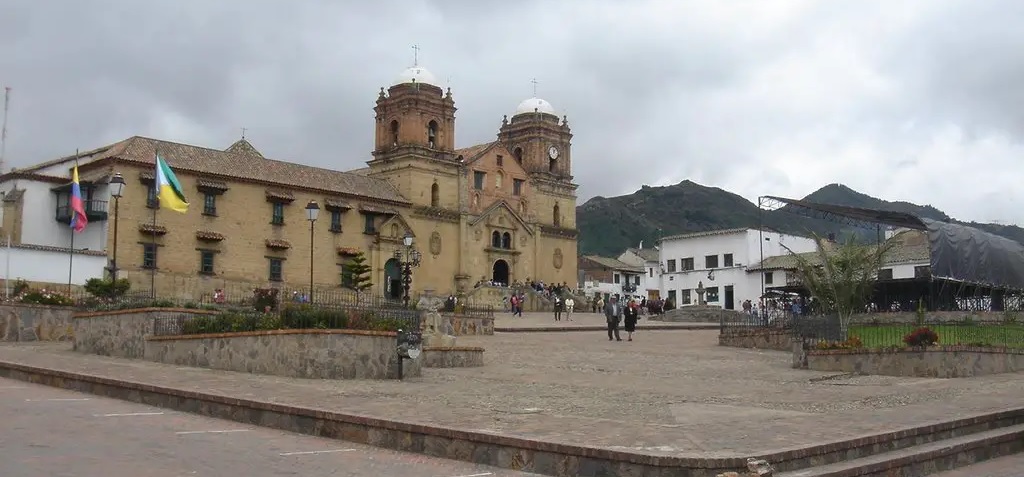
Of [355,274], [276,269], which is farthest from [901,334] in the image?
[276,269]

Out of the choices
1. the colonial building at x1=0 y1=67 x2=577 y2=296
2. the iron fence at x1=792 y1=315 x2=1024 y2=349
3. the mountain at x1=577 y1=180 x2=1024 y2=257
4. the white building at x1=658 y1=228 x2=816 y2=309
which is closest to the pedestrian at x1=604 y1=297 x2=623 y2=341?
the iron fence at x1=792 y1=315 x2=1024 y2=349

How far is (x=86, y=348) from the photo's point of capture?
2058cm

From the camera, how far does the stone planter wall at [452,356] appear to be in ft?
63.5

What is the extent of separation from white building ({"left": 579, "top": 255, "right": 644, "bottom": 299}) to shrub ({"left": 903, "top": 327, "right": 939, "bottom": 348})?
2419 inches

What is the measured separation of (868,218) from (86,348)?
33.7m

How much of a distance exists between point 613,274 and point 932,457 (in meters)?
73.6

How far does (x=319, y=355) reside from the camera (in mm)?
15914

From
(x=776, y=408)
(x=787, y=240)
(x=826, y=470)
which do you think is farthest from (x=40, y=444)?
(x=787, y=240)

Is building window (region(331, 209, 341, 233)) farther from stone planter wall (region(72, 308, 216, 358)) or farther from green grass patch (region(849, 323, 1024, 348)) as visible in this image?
green grass patch (region(849, 323, 1024, 348))

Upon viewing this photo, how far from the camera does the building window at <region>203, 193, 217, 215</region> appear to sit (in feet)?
145

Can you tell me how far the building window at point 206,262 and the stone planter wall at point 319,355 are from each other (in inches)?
1120

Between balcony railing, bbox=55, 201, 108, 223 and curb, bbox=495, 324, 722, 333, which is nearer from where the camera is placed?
curb, bbox=495, 324, 722, 333

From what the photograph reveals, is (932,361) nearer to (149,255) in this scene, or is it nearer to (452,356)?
(452,356)

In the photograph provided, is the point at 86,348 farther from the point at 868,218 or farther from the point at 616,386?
the point at 868,218
